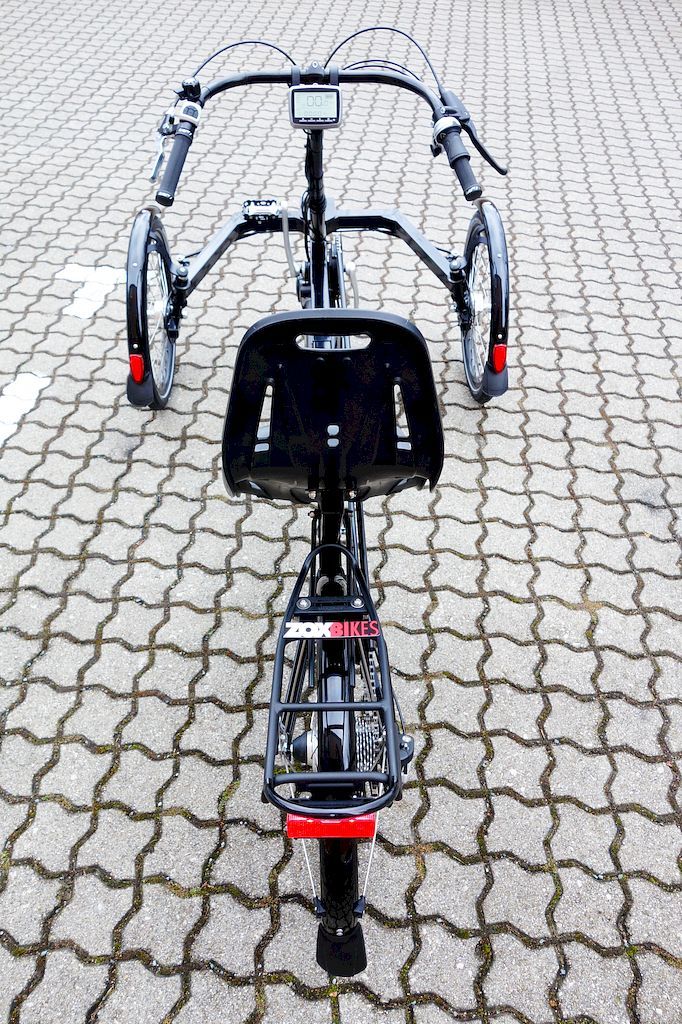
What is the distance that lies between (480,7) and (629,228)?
544 centimetres

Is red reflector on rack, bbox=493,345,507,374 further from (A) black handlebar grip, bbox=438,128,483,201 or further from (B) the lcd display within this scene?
(B) the lcd display

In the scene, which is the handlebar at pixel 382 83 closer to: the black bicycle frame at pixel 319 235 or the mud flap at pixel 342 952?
the black bicycle frame at pixel 319 235

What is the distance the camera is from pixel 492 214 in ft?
11.8

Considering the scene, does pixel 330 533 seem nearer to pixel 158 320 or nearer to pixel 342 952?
pixel 342 952

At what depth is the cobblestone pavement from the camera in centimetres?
209

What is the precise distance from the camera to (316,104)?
243cm

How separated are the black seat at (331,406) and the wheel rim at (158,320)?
2057 millimetres

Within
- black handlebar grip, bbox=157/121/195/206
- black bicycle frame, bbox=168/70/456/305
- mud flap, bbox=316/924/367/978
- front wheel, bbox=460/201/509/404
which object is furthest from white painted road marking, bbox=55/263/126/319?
mud flap, bbox=316/924/367/978

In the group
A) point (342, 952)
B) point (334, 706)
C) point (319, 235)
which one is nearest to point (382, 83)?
point (319, 235)

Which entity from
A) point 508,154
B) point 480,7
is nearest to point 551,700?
point 508,154

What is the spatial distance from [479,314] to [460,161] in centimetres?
133

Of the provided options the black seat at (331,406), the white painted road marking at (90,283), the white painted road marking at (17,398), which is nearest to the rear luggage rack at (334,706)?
the black seat at (331,406)

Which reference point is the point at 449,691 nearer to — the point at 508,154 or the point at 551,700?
the point at 551,700

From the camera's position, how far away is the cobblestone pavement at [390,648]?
82.4 inches
